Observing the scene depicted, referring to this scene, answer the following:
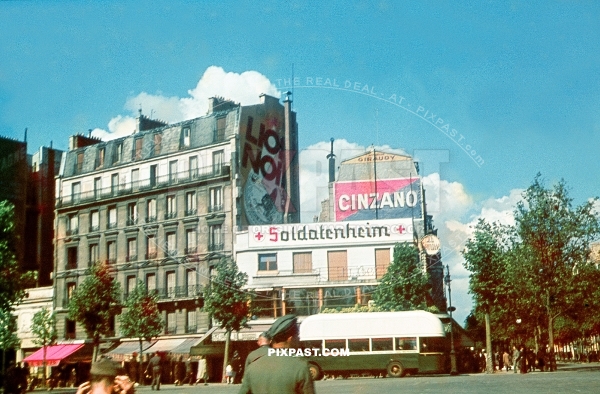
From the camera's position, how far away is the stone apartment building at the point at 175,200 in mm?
38312

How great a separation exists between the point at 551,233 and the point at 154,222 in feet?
63.8

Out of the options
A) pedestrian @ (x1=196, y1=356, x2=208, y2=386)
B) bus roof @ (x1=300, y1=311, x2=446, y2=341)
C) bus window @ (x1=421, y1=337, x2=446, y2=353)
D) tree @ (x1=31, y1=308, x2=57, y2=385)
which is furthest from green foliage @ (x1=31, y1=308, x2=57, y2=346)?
bus window @ (x1=421, y1=337, x2=446, y2=353)

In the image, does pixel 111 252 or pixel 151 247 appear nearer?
pixel 151 247

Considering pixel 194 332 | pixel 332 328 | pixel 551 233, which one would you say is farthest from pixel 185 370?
pixel 551 233

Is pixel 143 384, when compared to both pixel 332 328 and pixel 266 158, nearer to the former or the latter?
pixel 332 328

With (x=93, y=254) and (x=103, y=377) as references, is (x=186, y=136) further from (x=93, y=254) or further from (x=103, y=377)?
(x=103, y=377)

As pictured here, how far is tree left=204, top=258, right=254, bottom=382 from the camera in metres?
34.2

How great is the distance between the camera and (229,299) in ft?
115

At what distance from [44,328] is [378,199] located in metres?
20.6

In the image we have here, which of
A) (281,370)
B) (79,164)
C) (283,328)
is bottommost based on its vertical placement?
(281,370)

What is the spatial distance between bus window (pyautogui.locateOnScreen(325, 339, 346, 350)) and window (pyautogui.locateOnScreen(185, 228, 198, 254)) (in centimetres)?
1173

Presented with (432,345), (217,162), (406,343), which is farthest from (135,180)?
(432,345)

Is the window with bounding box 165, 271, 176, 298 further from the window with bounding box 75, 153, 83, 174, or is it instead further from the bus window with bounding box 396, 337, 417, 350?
the bus window with bounding box 396, 337, 417, 350

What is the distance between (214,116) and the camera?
4166 centimetres
